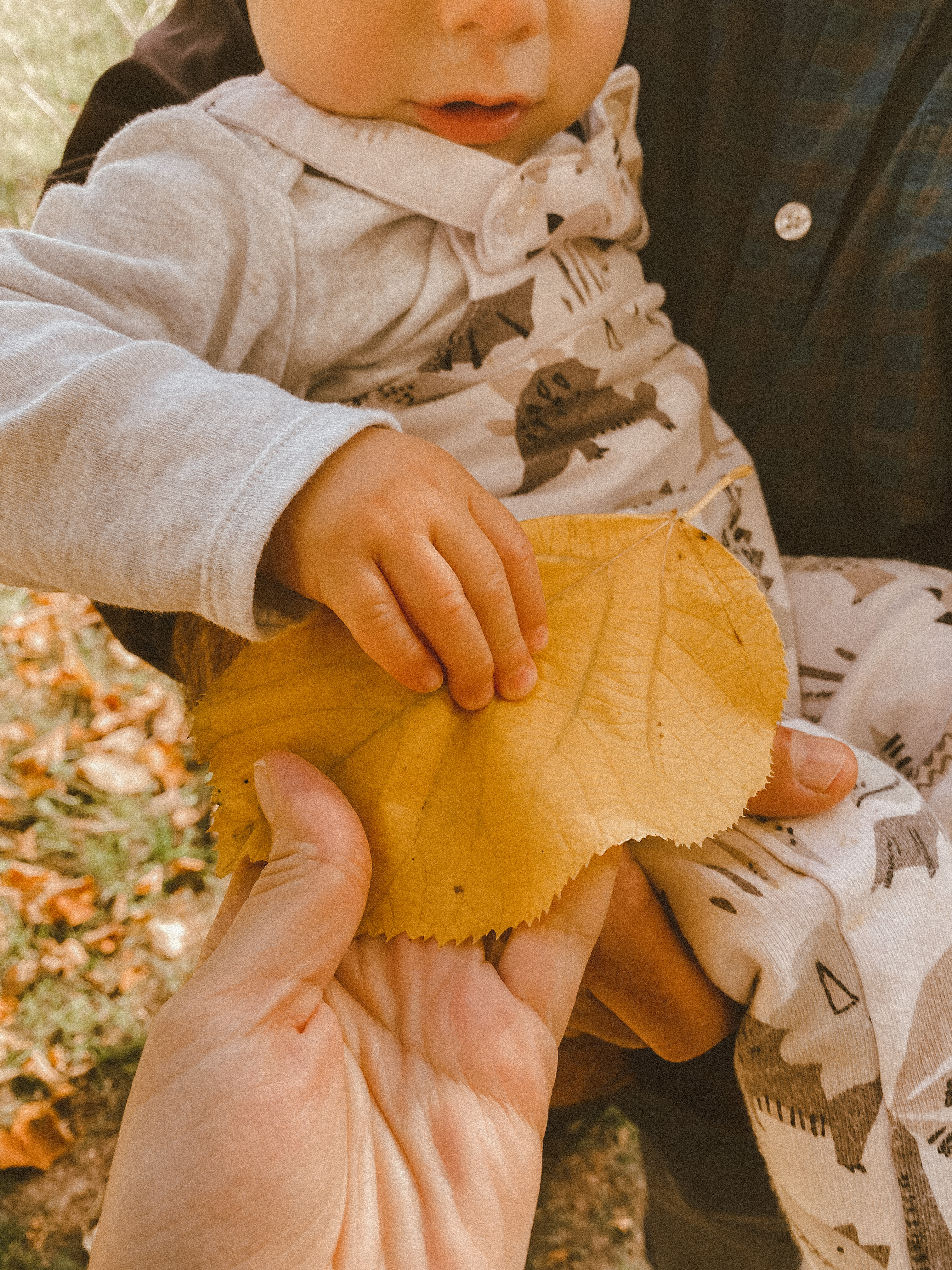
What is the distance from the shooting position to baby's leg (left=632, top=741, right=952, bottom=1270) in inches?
24.1

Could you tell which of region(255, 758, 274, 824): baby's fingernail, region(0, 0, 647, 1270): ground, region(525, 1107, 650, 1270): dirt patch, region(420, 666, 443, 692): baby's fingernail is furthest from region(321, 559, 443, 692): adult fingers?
region(525, 1107, 650, 1270): dirt patch

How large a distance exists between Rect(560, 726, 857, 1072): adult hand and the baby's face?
58cm

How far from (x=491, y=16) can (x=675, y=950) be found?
0.75 metres

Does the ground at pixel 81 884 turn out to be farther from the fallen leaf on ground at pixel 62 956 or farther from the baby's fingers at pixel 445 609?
the baby's fingers at pixel 445 609

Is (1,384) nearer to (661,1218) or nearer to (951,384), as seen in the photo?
(951,384)

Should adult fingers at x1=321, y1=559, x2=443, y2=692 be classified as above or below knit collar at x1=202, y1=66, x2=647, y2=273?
below

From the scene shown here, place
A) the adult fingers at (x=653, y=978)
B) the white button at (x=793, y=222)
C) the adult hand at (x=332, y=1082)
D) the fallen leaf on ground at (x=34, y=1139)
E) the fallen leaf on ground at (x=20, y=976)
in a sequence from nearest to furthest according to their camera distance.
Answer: the adult hand at (x=332, y=1082), the adult fingers at (x=653, y=978), the white button at (x=793, y=222), the fallen leaf on ground at (x=34, y=1139), the fallen leaf on ground at (x=20, y=976)

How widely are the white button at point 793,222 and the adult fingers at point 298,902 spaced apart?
2.48 feet

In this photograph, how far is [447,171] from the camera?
0.75 m

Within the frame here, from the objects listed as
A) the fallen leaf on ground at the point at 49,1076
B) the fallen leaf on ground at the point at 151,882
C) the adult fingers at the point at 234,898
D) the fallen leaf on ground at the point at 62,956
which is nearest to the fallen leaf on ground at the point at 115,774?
the fallen leaf on ground at the point at 151,882

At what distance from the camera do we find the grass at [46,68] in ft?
5.62

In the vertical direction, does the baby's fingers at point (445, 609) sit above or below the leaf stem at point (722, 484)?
below

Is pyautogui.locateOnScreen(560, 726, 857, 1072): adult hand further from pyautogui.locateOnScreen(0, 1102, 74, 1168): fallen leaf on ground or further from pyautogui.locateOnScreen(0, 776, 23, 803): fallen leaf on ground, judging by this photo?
pyautogui.locateOnScreen(0, 776, 23, 803): fallen leaf on ground

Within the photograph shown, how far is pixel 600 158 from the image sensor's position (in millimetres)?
836
